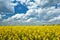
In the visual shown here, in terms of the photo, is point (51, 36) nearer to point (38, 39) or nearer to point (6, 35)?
point (38, 39)

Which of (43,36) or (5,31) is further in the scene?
(5,31)

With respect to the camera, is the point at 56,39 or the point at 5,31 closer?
the point at 56,39

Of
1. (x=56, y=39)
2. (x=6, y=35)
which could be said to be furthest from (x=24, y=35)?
(x=56, y=39)

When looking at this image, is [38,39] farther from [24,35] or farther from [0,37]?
[0,37]

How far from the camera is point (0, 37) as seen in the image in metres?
11.9

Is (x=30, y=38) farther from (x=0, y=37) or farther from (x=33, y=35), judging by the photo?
(x=0, y=37)

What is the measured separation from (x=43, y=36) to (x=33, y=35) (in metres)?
0.60

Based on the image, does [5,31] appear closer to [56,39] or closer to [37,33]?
[37,33]

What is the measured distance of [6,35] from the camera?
11891mm

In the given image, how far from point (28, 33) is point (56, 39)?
5.81 feet

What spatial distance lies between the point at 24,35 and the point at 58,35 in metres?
2.00

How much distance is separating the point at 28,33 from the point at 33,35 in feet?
1.44

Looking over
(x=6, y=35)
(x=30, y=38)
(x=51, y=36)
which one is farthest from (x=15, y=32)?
(x=51, y=36)

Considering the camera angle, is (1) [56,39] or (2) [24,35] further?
(2) [24,35]
